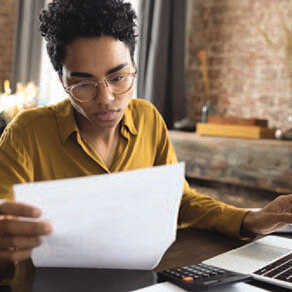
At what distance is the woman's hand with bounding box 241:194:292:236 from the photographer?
3.44ft

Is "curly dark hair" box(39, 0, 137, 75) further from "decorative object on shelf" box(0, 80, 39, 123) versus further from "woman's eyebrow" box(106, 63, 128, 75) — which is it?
"decorative object on shelf" box(0, 80, 39, 123)

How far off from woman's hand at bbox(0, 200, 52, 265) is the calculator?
0.76 feet

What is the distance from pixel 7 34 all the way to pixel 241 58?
1932mm

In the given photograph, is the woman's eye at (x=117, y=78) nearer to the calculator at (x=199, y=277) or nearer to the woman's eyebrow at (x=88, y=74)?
the woman's eyebrow at (x=88, y=74)

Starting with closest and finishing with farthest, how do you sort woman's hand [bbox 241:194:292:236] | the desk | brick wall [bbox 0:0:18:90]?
1. the desk
2. woman's hand [bbox 241:194:292:236]
3. brick wall [bbox 0:0:18:90]

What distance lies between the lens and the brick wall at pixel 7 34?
137 inches

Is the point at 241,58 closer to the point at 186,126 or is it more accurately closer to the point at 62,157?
the point at 186,126

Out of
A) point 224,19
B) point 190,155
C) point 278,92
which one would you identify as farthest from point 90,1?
point 224,19

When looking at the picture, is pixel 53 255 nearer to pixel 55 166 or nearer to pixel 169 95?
pixel 55 166

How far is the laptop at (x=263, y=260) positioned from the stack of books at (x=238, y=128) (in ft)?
6.29

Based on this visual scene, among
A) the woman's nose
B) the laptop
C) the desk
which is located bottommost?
the desk

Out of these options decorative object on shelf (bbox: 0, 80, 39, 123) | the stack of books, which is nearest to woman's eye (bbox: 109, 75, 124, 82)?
decorative object on shelf (bbox: 0, 80, 39, 123)

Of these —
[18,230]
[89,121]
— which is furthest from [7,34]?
[18,230]

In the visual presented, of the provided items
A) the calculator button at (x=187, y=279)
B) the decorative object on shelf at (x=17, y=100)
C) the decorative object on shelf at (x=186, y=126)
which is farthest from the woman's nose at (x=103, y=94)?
the decorative object on shelf at (x=186, y=126)
